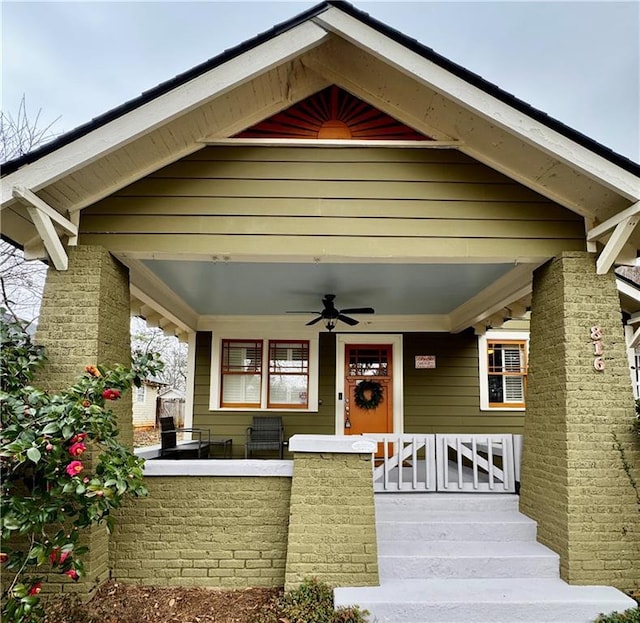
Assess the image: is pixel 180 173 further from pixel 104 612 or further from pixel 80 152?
pixel 104 612

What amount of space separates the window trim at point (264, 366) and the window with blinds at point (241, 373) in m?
0.07

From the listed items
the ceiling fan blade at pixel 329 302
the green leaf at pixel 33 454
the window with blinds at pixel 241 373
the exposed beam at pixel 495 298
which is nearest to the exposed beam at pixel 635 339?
the exposed beam at pixel 495 298

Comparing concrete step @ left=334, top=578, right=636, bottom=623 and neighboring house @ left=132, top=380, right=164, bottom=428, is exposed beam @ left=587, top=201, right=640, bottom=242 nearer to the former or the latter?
concrete step @ left=334, top=578, right=636, bottom=623

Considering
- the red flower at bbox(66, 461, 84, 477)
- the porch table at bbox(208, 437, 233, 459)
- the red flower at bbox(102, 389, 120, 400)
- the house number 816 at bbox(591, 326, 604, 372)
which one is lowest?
the porch table at bbox(208, 437, 233, 459)

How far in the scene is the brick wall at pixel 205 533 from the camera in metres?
4.24

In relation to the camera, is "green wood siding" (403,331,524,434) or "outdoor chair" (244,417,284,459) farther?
"green wood siding" (403,331,524,434)

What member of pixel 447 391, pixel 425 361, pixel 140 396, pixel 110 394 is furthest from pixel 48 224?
pixel 140 396

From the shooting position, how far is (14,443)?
3.08 metres

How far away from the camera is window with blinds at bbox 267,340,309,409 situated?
805 cm

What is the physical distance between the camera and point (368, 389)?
8.02 m

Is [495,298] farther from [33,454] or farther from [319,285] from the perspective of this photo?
[33,454]

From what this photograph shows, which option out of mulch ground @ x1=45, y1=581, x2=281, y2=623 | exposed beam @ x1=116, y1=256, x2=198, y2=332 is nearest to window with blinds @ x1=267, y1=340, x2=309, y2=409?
exposed beam @ x1=116, y1=256, x2=198, y2=332

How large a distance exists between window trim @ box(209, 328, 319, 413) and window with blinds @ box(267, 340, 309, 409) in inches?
2.3

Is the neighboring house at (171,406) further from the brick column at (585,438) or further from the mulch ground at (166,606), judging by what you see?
the brick column at (585,438)
